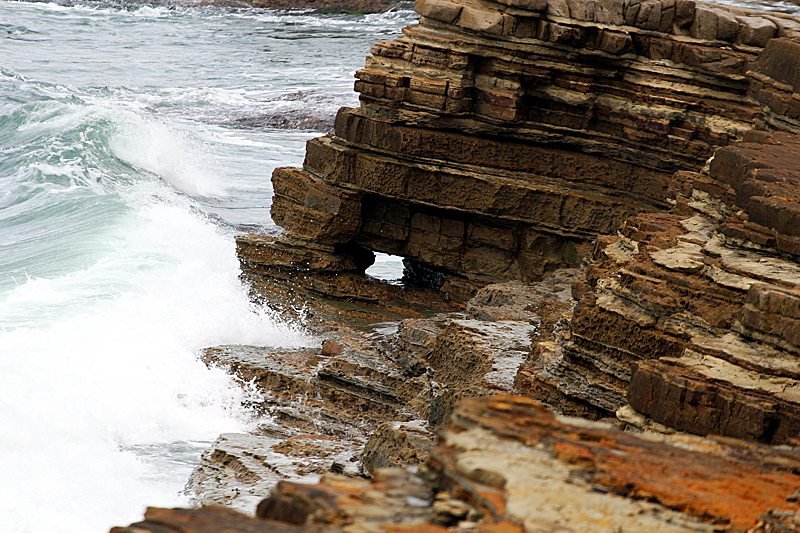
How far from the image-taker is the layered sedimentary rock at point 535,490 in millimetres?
3432

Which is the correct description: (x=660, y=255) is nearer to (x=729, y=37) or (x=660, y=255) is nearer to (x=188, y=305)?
(x=729, y=37)

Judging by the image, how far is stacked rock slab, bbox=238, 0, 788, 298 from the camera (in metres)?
13.1

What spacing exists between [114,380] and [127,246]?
5.77 m

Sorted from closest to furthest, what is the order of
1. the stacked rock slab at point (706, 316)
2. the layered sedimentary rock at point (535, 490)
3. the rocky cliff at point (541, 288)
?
the layered sedimentary rock at point (535, 490)
the rocky cliff at point (541, 288)
the stacked rock slab at point (706, 316)

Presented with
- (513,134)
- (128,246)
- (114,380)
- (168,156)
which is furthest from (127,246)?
(513,134)

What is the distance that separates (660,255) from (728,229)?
588mm

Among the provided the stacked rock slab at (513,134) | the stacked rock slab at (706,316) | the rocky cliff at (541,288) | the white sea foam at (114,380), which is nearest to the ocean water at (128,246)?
the white sea foam at (114,380)

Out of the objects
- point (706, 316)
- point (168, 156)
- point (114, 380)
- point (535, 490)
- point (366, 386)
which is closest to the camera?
point (535, 490)

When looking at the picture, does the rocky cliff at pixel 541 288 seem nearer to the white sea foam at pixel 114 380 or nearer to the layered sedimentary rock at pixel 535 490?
the layered sedimentary rock at pixel 535 490

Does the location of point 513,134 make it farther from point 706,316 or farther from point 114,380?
point 706,316

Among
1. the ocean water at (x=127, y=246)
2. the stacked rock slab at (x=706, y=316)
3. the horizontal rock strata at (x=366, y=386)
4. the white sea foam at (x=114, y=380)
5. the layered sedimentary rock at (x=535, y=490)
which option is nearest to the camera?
the layered sedimentary rock at (x=535, y=490)

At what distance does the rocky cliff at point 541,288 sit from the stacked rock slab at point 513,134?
0.04 meters

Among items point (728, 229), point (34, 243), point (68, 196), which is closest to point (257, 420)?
point (728, 229)

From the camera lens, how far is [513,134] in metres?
13.9
